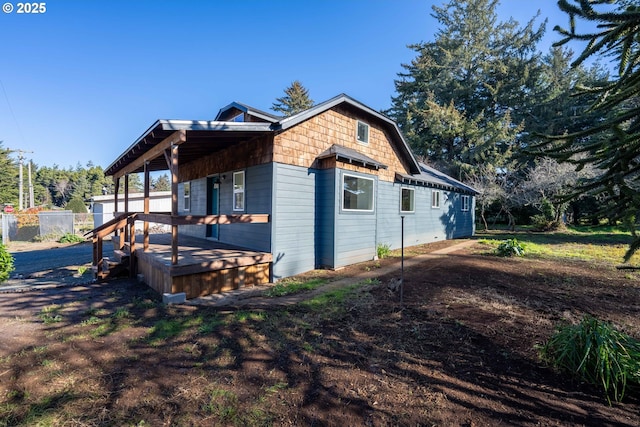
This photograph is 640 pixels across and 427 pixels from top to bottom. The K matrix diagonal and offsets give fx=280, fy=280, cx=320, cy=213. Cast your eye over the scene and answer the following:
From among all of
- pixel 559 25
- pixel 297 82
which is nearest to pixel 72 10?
pixel 559 25

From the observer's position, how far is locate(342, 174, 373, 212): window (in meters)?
8.35

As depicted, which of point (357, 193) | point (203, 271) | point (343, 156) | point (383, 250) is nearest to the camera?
point (203, 271)

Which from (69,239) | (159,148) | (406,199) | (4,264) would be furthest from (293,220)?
(69,239)

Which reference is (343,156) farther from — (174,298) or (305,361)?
(305,361)

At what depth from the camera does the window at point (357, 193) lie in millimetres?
8352

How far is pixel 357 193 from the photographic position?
8797 millimetres

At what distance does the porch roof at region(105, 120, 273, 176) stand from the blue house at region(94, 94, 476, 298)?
24 millimetres

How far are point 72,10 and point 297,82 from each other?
3284 cm

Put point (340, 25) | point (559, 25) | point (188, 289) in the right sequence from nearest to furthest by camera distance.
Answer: point (559, 25) < point (188, 289) < point (340, 25)

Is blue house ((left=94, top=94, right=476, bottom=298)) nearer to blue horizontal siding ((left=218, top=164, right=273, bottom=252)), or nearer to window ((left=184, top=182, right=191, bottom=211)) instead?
blue horizontal siding ((left=218, top=164, right=273, bottom=252))

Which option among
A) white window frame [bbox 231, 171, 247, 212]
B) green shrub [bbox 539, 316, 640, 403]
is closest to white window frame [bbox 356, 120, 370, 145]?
white window frame [bbox 231, 171, 247, 212]

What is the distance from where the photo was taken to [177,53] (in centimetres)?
1326

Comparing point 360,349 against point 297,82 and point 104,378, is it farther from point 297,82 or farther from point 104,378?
point 297,82

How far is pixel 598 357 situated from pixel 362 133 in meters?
8.42
